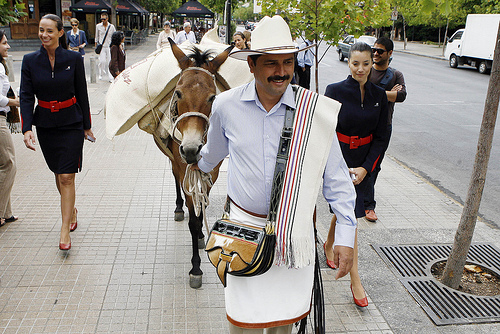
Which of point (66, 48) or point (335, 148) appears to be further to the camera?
point (66, 48)

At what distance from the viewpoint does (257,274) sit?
2.35 meters

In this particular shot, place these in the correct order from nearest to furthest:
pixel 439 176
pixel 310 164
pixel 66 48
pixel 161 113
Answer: pixel 310 164
pixel 161 113
pixel 66 48
pixel 439 176

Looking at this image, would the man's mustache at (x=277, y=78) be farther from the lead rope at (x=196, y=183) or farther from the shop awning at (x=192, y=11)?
Answer: the shop awning at (x=192, y=11)

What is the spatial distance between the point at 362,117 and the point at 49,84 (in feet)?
9.64

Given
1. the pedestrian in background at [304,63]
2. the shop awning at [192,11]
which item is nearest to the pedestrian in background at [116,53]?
the pedestrian in background at [304,63]

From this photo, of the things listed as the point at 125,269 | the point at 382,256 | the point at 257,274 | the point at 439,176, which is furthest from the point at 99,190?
the point at 439,176

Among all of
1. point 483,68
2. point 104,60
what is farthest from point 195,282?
point 483,68

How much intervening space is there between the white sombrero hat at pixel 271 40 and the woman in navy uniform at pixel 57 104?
2.64 m

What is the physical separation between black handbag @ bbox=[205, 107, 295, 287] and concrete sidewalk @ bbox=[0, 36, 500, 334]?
4.59 ft

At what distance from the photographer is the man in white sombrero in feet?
7.64

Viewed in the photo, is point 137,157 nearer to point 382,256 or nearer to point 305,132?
point 382,256

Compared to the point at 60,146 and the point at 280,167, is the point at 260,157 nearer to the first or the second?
the point at 280,167

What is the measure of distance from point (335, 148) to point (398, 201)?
436cm

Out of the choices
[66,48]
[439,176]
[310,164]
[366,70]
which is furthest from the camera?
[439,176]
